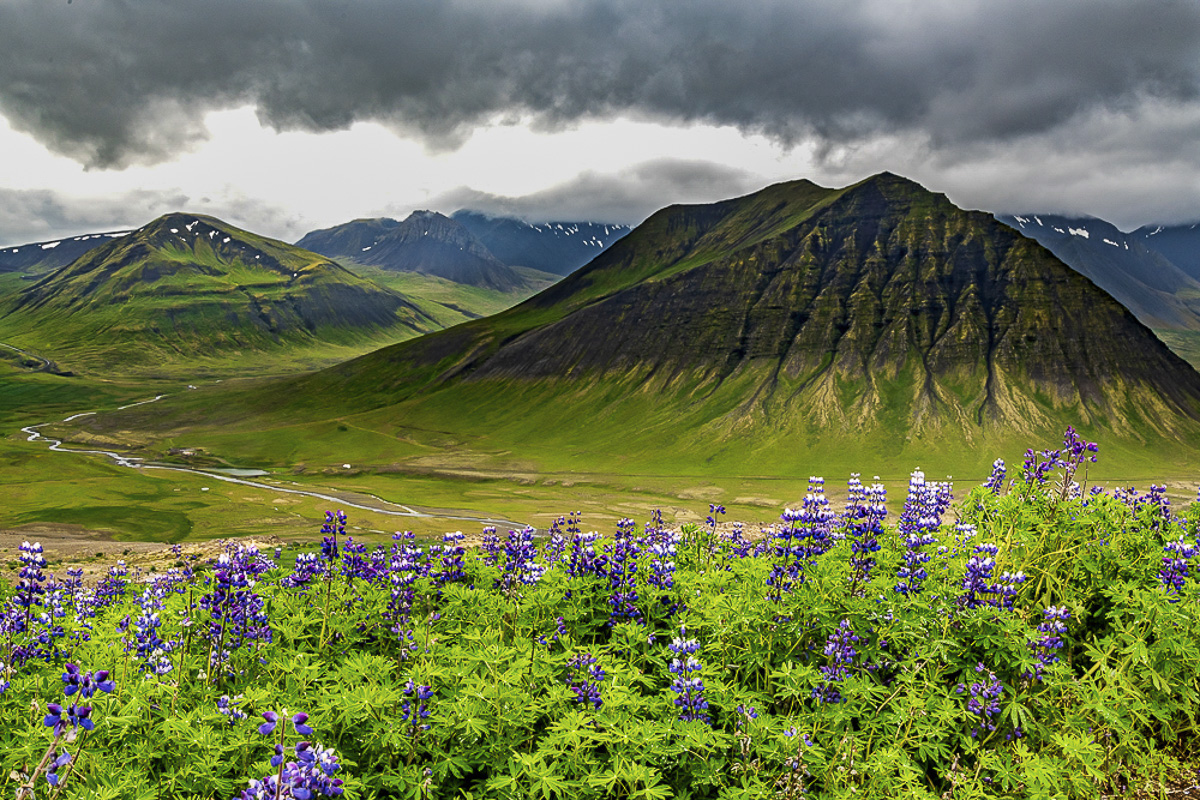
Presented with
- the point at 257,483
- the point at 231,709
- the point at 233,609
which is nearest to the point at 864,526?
the point at 231,709

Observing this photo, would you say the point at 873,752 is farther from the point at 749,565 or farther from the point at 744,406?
the point at 744,406

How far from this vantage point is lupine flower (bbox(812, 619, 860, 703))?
7.08 meters

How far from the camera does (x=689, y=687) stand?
670 cm

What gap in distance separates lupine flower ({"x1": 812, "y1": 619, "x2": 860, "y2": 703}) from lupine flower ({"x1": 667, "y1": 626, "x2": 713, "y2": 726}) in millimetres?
1338

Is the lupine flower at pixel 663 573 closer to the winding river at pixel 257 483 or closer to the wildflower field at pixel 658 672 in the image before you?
the wildflower field at pixel 658 672

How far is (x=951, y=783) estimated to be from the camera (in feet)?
22.7

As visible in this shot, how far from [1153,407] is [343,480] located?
228 meters

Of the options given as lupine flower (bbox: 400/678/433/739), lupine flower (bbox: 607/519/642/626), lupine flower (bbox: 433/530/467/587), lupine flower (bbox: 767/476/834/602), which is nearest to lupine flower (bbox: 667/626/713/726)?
lupine flower (bbox: 767/476/834/602)

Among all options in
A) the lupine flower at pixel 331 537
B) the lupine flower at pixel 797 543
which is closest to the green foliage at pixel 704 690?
the lupine flower at pixel 797 543

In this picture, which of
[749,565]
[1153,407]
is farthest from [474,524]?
[1153,407]

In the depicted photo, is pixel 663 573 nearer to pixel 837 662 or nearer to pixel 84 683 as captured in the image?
pixel 837 662

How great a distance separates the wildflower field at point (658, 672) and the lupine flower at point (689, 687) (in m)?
0.04

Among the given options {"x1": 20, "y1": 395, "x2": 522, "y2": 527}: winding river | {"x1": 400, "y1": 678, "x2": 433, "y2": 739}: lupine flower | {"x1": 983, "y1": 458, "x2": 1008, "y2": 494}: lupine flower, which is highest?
{"x1": 983, "y1": 458, "x2": 1008, "y2": 494}: lupine flower

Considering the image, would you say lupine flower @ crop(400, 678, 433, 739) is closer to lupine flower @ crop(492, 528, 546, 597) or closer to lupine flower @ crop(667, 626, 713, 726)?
lupine flower @ crop(492, 528, 546, 597)
